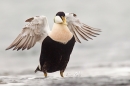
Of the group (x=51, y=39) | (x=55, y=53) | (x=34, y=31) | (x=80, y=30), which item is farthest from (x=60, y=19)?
(x=80, y=30)

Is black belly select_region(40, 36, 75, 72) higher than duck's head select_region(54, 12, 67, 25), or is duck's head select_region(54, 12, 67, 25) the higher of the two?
duck's head select_region(54, 12, 67, 25)

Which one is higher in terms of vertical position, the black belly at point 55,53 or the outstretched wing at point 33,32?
the outstretched wing at point 33,32

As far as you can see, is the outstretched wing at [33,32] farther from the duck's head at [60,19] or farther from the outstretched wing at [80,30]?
the outstretched wing at [80,30]

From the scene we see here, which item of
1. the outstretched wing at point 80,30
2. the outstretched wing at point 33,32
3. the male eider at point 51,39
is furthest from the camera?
the outstretched wing at point 80,30

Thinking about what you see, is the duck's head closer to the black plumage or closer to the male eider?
the male eider

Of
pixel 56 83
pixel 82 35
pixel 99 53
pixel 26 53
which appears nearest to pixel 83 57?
pixel 99 53

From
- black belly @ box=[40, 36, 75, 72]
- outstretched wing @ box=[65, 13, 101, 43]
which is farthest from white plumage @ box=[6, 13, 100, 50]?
black belly @ box=[40, 36, 75, 72]

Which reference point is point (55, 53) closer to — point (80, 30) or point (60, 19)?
point (60, 19)

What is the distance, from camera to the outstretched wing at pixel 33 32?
32.0 ft

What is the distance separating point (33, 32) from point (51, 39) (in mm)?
693

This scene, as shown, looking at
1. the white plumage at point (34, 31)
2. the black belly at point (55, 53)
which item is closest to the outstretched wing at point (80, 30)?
the white plumage at point (34, 31)

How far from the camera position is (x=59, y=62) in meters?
9.53

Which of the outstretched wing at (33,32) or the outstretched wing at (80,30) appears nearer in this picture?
the outstretched wing at (33,32)

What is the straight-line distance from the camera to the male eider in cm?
933
